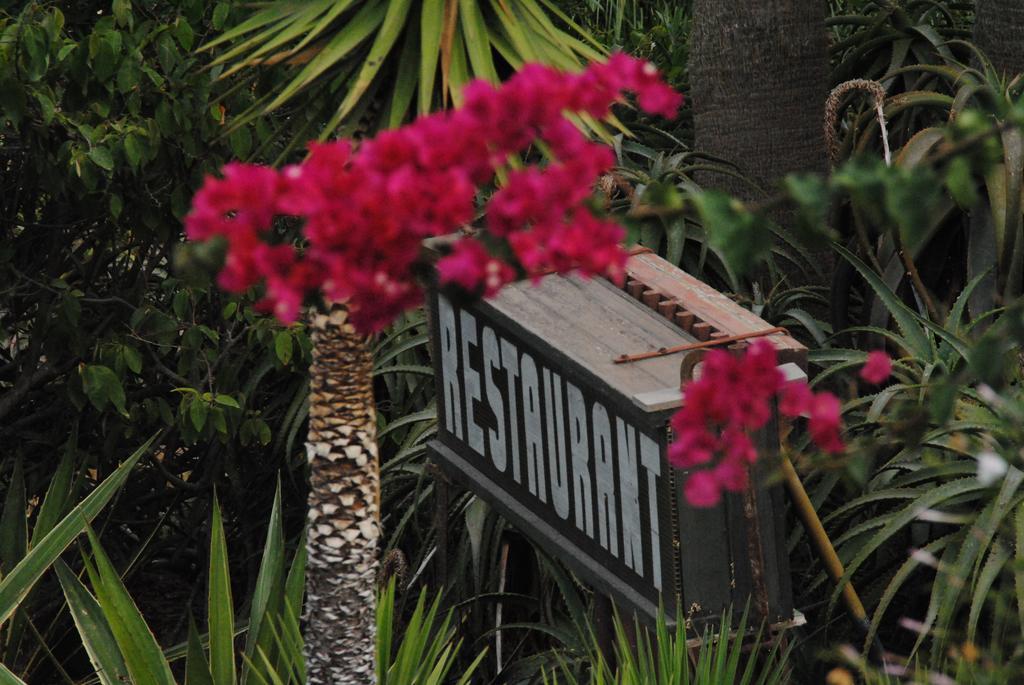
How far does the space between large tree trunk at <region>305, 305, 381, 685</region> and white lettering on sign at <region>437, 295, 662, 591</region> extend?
0.32 m

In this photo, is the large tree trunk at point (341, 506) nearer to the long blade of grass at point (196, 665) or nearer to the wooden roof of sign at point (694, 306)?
the long blade of grass at point (196, 665)

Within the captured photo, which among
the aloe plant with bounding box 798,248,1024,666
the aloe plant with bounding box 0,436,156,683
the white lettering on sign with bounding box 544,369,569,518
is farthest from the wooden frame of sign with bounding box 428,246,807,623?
the aloe plant with bounding box 0,436,156,683

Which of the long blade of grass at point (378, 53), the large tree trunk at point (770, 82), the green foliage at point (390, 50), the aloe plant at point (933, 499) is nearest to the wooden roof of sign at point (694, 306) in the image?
the aloe plant at point (933, 499)

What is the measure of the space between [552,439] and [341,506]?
566mm

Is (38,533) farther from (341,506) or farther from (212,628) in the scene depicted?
(341,506)

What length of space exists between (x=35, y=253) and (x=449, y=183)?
12.4 ft

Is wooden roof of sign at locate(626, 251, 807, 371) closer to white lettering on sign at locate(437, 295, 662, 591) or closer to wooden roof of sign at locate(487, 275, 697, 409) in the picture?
wooden roof of sign at locate(487, 275, 697, 409)

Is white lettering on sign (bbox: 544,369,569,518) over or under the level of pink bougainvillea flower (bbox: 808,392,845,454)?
under

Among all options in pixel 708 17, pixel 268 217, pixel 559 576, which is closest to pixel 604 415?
pixel 559 576

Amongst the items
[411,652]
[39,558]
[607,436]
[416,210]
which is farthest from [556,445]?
[416,210]

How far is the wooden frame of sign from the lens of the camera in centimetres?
265

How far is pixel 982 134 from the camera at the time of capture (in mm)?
1461

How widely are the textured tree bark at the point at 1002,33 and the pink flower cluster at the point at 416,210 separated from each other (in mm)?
3204

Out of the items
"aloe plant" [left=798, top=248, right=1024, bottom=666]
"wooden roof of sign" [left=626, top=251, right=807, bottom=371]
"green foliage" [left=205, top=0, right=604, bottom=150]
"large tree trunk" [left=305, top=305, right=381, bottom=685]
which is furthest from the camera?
"green foliage" [left=205, top=0, right=604, bottom=150]
